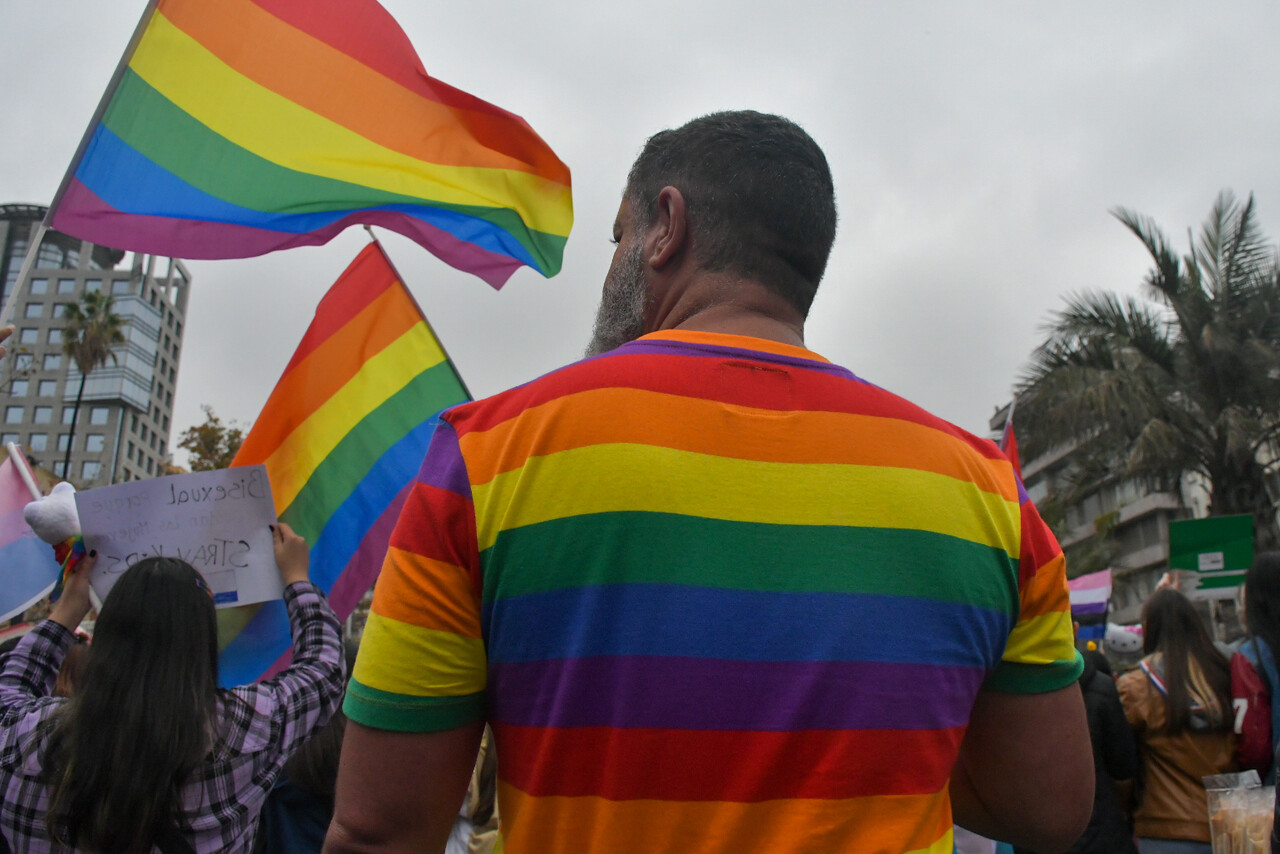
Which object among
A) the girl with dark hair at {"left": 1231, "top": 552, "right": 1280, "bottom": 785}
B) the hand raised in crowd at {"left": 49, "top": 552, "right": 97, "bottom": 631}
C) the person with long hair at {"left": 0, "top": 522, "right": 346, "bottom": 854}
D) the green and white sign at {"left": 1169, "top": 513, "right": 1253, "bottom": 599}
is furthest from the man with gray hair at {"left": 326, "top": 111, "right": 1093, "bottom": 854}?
the green and white sign at {"left": 1169, "top": 513, "right": 1253, "bottom": 599}

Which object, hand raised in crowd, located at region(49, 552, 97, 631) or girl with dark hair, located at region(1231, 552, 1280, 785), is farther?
girl with dark hair, located at region(1231, 552, 1280, 785)

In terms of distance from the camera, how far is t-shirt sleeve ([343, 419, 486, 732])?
124 cm

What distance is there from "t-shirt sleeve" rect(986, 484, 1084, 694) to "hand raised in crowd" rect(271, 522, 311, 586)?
2231 mm

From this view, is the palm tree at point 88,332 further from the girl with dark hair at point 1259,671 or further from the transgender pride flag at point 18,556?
the girl with dark hair at point 1259,671

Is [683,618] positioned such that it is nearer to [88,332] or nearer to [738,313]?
[738,313]

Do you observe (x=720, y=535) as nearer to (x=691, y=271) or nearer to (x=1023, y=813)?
(x=691, y=271)

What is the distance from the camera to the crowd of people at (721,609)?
3.99 ft

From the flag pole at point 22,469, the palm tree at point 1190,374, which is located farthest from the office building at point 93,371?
the flag pole at point 22,469

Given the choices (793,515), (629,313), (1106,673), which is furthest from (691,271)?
(1106,673)

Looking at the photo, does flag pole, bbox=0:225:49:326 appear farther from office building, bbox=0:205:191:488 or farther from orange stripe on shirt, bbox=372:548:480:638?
office building, bbox=0:205:191:488

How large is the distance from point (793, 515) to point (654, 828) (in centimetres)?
40

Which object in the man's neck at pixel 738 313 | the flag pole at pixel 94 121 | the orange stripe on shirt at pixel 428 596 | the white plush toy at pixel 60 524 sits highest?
the flag pole at pixel 94 121

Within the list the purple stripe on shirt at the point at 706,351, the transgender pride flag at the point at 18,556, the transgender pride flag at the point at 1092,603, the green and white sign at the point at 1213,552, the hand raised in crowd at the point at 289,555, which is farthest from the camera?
the transgender pride flag at the point at 1092,603

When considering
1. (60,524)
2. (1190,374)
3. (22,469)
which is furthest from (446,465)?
(1190,374)
